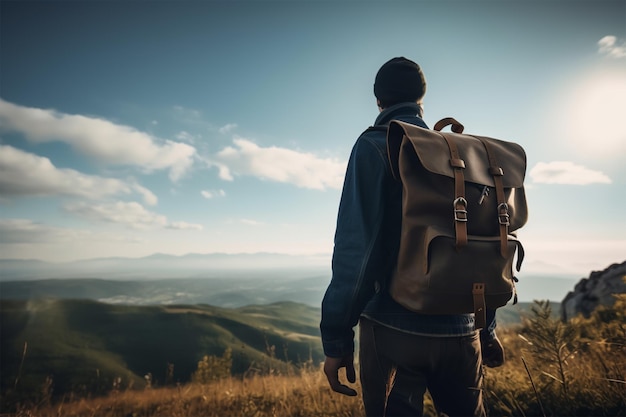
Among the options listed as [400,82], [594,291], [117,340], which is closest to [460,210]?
[400,82]

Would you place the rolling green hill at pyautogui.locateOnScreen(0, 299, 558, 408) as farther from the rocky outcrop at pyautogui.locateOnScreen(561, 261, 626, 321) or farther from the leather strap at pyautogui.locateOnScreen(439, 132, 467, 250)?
the leather strap at pyautogui.locateOnScreen(439, 132, 467, 250)

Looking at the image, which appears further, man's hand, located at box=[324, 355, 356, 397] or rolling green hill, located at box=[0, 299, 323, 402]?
rolling green hill, located at box=[0, 299, 323, 402]

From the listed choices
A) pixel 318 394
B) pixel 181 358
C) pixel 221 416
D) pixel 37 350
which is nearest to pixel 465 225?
pixel 318 394

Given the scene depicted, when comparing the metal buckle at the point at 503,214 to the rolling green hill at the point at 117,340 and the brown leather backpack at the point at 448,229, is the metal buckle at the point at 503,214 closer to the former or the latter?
the brown leather backpack at the point at 448,229

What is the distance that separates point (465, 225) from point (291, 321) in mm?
136624

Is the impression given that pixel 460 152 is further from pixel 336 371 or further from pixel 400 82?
pixel 336 371

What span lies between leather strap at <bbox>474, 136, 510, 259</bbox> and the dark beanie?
2.12ft

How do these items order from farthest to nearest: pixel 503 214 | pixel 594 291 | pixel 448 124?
pixel 594 291 → pixel 448 124 → pixel 503 214

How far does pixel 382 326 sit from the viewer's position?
6.06 feet

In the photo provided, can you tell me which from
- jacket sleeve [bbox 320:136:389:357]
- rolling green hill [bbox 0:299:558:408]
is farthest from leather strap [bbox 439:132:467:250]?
rolling green hill [bbox 0:299:558:408]

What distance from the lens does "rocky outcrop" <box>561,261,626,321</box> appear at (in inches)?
356

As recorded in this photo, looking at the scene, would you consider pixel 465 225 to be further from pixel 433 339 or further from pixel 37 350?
pixel 37 350

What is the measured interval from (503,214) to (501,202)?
7 centimetres

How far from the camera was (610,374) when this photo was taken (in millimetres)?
3531
